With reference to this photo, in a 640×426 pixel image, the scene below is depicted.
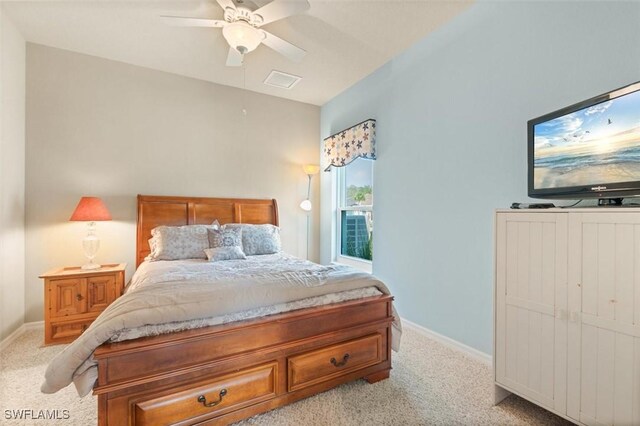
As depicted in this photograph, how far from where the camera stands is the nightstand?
100 inches

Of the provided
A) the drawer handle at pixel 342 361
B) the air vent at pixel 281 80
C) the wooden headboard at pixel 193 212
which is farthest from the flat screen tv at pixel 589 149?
the wooden headboard at pixel 193 212

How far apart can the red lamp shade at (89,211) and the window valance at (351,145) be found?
9.39 ft

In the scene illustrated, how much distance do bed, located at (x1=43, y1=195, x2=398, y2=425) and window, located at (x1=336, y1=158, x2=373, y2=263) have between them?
1.81 metres

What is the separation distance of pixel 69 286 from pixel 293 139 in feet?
10.7

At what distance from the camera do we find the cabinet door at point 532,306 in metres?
1.51

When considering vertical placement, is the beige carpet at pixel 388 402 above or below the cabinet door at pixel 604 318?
below

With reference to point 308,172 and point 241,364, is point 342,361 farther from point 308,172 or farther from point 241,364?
point 308,172

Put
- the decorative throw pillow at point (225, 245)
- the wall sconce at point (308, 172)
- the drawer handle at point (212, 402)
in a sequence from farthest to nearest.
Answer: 1. the wall sconce at point (308, 172)
2. the decorative throw pillow at point (225, 245)
3. the drawer handle at point (212, 402)

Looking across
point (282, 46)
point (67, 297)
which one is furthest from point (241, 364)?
point (282, 46)

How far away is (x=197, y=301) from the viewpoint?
1.55 m

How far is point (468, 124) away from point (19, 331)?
15.6 feet

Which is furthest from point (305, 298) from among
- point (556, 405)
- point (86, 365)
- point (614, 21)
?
point (614, 21)

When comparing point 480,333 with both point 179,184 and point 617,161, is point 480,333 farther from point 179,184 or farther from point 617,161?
A: point 179,184

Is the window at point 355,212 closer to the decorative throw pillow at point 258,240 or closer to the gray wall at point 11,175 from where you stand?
the decorative throw pillow at point 258,240
